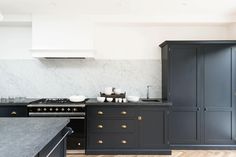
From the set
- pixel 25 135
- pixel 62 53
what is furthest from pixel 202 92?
pixel 25 135

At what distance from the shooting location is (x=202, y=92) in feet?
12.6

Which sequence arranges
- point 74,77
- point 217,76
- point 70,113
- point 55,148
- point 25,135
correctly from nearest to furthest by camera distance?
point 25,135
point 55,148
point 70,113
point 217,76
point 74,77

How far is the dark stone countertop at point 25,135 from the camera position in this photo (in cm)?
124

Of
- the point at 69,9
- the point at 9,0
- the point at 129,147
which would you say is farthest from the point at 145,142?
the point at 9,0

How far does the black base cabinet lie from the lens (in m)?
3.68

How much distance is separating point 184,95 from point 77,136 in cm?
204

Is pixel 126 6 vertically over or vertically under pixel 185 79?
over

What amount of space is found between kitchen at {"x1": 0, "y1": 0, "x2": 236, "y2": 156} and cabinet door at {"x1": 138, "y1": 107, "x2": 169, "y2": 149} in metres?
0.02

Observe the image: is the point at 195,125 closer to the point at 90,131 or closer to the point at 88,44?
the point at 90,131

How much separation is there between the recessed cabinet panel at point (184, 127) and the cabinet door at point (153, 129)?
0.88 feet

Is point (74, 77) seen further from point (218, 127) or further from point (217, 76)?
point (218, 127)

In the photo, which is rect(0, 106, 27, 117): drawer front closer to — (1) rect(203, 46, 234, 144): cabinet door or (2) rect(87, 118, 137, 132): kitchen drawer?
(2) rect(87, 118, 137, 132): kitchen drawer

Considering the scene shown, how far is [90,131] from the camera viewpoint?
370 centimetres

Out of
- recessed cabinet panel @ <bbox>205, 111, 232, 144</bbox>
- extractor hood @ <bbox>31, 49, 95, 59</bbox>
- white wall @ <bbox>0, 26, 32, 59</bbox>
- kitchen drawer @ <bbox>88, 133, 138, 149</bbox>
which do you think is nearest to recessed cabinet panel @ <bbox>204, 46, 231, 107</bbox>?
recessed cabinet panel @ <bbox>205, 111, 232, 144</bbox>
